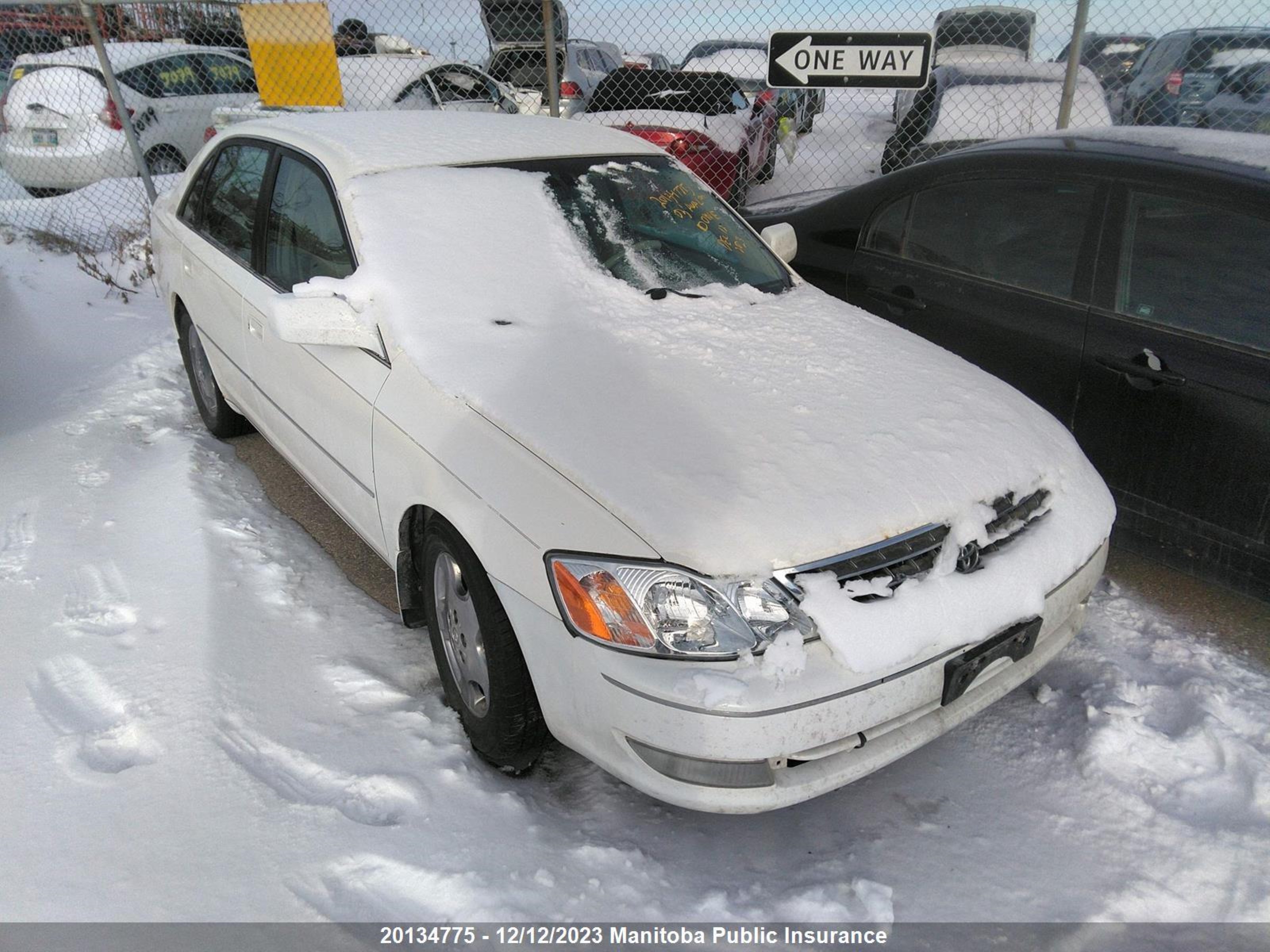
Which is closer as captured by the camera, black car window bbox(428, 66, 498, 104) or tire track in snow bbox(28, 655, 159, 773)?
tire track in snow bbox(28, 655, 159, 773)

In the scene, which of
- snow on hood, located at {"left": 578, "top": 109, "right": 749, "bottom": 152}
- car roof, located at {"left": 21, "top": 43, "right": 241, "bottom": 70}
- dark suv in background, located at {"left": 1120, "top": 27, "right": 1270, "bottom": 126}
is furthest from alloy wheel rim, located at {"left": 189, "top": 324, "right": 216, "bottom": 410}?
dark suv in background, located at {"left": 1120, "top": 27, "right": 1270, "bottom": 126}

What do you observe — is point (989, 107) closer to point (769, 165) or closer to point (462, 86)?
point (769, 165)

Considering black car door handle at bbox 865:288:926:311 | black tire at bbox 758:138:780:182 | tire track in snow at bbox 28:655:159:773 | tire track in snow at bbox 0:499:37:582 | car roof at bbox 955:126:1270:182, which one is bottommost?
tire track in snow at bbox 28:655:159:773

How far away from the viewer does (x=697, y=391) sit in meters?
2.47

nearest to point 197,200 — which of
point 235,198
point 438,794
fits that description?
point 235,198

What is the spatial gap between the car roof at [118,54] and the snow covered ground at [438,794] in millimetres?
7312

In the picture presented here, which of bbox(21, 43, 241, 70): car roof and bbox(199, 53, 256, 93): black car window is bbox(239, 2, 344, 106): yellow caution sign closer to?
bbox(21, 43, 241, 70): car roof

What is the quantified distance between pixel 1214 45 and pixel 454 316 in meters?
9.47

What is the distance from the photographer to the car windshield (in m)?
3.11

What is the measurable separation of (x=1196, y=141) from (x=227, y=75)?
9370mm

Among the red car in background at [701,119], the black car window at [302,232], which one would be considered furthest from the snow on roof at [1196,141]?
the red car in background at [701,119]

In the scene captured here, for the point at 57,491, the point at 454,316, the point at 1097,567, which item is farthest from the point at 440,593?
the point at 57,491

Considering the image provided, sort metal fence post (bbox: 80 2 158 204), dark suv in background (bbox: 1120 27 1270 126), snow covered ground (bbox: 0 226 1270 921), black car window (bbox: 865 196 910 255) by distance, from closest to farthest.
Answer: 1. snow covered ground (bbox: 0 226 1270 921)
2. black car window (bbox: 865 196 910 255)
3. metal fence post (bbox: 80 2 158 204)
4. dark suv in background (bbox: 1120 27 1270 126)

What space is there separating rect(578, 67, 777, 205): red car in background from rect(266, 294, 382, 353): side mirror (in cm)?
452
